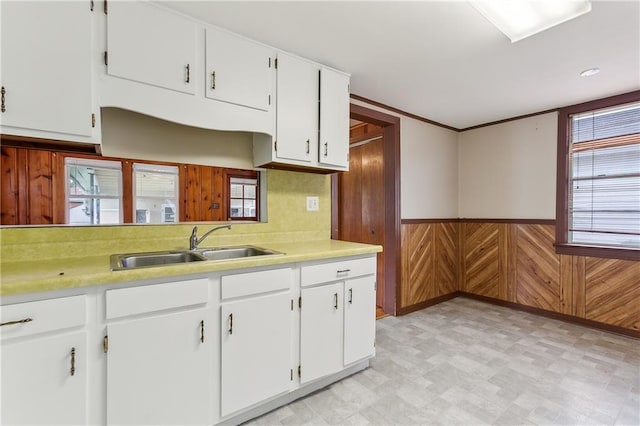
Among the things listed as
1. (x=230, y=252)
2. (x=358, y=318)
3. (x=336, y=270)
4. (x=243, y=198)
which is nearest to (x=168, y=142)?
(x=243, y=198)

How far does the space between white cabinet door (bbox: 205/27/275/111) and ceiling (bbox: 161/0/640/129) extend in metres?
0.10

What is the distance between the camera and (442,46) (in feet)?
6.77

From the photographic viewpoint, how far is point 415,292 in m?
3.53

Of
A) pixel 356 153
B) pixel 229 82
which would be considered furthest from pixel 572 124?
pixel 229 82

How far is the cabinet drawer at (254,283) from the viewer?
1550 mm

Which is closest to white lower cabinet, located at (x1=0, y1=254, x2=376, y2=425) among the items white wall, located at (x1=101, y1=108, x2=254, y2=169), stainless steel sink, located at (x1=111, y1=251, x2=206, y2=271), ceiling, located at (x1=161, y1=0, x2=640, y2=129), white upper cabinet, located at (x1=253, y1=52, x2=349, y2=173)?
stainless steel sink, located at (x1=111, y1=251, x2=206, y2=271)

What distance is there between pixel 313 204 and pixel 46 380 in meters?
1.90

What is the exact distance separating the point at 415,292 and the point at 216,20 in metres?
3.30

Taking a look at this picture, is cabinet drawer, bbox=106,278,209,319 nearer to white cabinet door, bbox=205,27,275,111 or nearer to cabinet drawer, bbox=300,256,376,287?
cabinet drawer, bbox=300,256,376,287

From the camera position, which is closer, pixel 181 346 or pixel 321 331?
pixel 181 346

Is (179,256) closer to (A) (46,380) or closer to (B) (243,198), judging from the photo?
(B) (243,198)

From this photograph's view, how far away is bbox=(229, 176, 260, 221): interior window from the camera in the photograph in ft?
7.23

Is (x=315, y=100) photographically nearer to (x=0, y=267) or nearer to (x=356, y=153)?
(x=356, y=153)

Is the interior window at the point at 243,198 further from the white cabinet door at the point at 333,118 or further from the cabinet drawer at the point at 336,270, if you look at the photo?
the cabinet drawer at the point at 336,270
